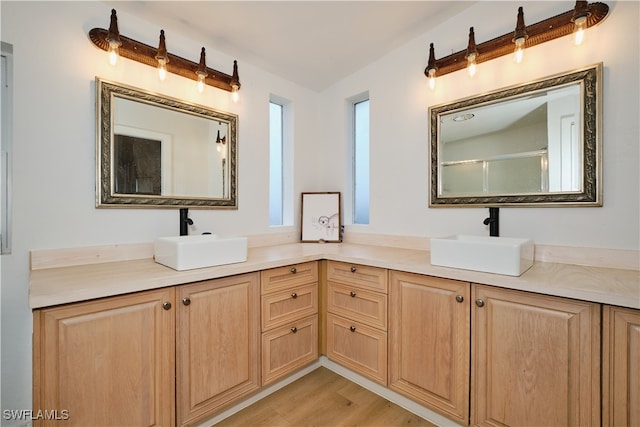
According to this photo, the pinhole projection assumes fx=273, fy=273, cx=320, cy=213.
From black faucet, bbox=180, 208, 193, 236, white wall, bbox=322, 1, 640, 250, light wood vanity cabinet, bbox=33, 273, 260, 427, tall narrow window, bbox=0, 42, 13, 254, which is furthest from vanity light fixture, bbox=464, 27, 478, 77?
tall narrow window, bbox=0, 42, 13, 254

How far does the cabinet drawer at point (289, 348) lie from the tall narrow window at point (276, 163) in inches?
41.8

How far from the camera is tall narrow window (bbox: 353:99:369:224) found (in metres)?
2.55

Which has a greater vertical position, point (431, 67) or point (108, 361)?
point (431, 67)

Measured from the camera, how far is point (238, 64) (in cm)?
219

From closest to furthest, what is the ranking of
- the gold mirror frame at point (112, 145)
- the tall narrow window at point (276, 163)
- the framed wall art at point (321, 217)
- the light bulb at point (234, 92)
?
the gold mirror frame at point (112, 145)
the light bulb at point (234, 92)
the framed wall art at point (321, 217)
the tall narrow window at point (276, 163)

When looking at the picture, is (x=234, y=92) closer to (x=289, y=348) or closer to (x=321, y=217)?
(x=321, y=217)

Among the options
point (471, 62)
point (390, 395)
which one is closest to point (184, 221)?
point (390, 395)

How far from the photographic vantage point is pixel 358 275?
5.83 ft

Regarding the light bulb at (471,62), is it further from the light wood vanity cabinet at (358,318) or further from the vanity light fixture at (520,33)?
the light wood vanity cabinet at (358,318)

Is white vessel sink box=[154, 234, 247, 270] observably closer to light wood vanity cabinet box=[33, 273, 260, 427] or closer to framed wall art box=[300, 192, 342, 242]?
light wood vanity cabinet box=[33, 273, 260, 427]

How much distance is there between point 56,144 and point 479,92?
2.47 m

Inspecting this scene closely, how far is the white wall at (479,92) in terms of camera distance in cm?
131

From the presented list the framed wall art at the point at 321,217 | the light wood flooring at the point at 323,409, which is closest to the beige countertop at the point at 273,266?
the framed wall art at the point at 321,217

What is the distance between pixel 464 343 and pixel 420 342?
0.24 meters
